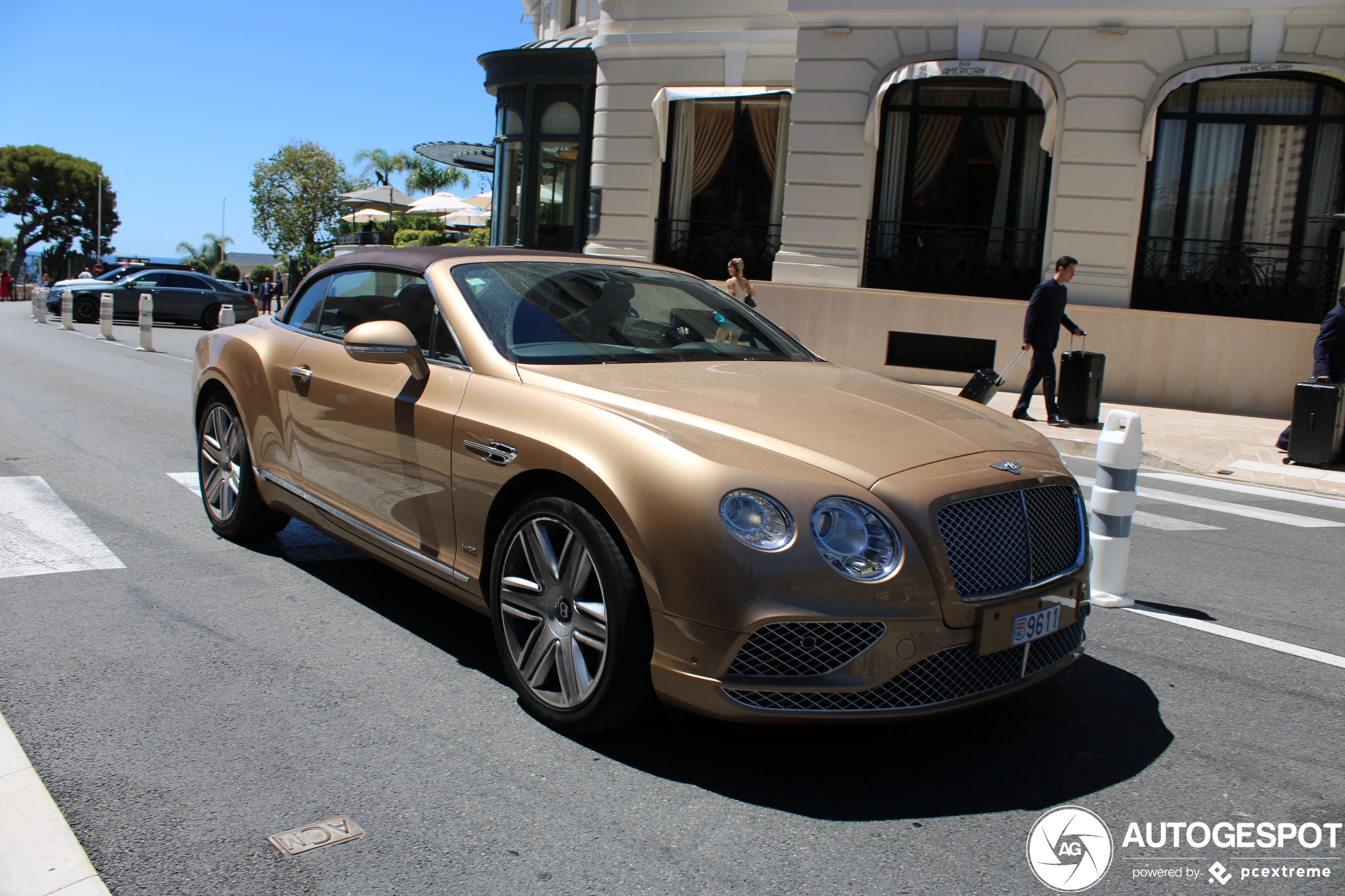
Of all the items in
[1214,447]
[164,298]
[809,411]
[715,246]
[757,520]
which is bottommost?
[1214,447]

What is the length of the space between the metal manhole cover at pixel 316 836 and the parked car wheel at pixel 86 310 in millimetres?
29983

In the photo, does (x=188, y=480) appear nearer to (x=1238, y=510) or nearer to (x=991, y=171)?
(x=1238, y=510)

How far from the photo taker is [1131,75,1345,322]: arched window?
15250mm

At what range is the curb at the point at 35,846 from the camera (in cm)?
255

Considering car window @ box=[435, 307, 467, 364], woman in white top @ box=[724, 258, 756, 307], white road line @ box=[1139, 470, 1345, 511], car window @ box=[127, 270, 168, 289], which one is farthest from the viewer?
car window @ box=[127, 270, 168, 289]

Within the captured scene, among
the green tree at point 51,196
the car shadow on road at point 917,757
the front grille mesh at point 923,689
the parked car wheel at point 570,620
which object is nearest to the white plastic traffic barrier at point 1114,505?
the car shadow on road at point 917,757

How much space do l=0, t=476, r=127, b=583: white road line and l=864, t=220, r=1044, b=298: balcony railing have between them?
13.2 meters

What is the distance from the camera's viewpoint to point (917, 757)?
3.41m

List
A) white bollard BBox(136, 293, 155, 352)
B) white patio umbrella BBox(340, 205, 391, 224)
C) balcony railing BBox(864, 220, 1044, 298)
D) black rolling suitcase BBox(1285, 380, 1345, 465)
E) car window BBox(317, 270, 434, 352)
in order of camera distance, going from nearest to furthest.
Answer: car window BBox(317, 270, 434, 352)
black rolling suitcase BBox(1285, 380, 1345, 465)
balcony railing BBox(864, 220, 1044, 298)
white bollard BBox(136, 293, 155, 352)
white patio umbrella BBox(340, 205, 391, 224)

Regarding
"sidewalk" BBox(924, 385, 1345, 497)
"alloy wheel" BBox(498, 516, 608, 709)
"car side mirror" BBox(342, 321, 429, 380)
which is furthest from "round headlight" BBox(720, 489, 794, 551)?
"sidewalk" BBox(924, 385, 1345, 497)

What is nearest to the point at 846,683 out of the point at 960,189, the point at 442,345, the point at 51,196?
the point at 442,345

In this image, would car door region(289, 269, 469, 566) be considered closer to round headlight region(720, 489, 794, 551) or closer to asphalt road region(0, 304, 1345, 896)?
asphalt road region(0, 304, 1345, 896)

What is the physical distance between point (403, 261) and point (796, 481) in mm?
2446

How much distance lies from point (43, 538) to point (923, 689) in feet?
15.8
